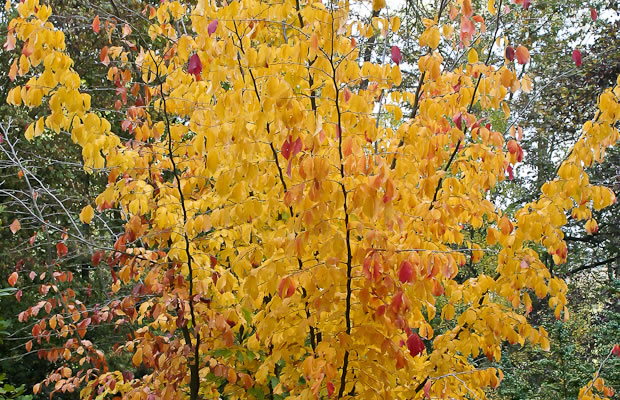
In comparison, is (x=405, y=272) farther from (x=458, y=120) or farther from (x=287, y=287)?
(x=458, y=120)

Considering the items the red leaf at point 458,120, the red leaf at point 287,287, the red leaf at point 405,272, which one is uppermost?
the red leaf at point 458,120

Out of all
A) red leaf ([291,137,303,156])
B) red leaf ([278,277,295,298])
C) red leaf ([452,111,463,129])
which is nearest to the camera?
red leaf ([291,137,303,156])

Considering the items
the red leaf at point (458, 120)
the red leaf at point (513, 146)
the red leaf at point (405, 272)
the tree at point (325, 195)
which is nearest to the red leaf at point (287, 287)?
the tree at point (325, 195)

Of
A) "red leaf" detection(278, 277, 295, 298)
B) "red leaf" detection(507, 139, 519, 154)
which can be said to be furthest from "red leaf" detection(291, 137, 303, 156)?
"red leaf" detection(507, 139, 519, 154)

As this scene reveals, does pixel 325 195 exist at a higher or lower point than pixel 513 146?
lower

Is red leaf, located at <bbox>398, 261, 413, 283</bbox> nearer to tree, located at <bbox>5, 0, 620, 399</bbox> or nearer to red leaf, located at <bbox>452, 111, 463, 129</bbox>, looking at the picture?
tree, located at <bbox>5, 0, 620, 399</bbox>

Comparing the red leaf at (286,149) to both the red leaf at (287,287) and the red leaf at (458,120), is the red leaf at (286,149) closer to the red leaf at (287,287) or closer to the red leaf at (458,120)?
the red leaf at (287,287)

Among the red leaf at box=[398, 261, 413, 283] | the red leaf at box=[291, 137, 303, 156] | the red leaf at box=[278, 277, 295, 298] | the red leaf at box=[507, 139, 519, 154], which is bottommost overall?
the red leaf at box=[278, 277, 295, 298]

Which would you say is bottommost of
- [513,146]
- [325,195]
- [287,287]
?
[287,287]

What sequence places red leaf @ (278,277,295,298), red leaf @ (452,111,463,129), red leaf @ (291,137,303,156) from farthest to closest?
red leaf @ (452,111,463,129), red leaf @ (278,277,295,298), red leaf @ (291,137,303,156)

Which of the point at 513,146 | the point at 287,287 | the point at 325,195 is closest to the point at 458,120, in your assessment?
the point at 513,146

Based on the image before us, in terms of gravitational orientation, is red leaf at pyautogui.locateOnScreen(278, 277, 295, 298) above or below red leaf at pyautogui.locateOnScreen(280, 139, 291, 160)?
below

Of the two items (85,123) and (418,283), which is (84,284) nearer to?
(85,123)

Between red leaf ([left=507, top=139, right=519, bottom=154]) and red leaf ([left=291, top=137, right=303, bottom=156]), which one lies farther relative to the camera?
red leaf ([left=507, top=139, right=519, bottom=154])
